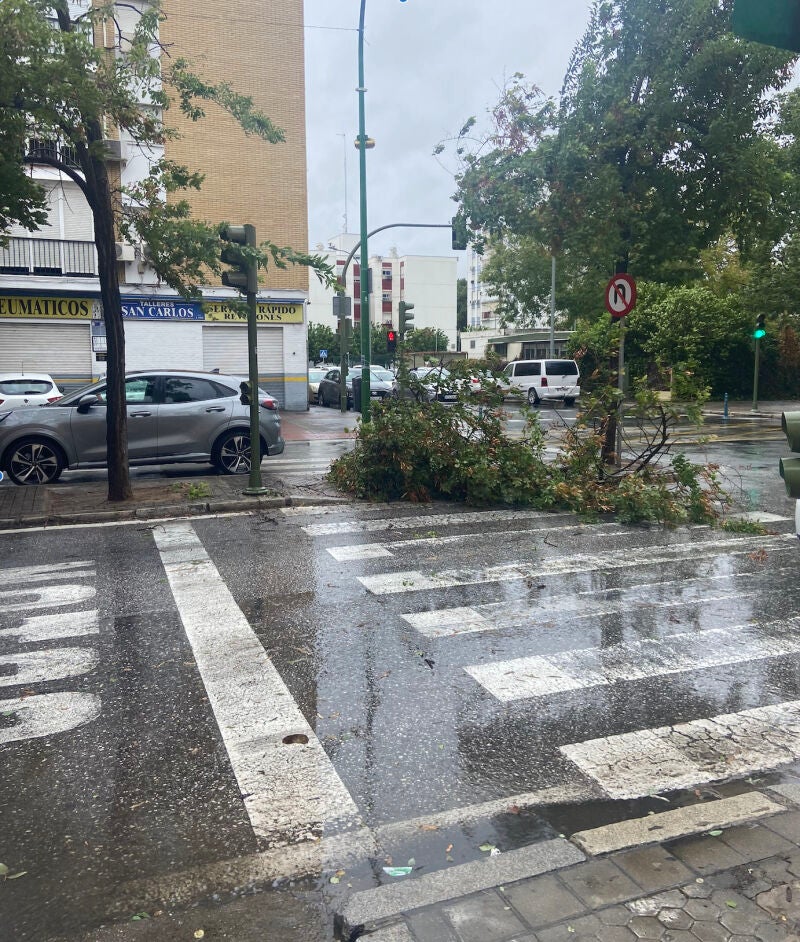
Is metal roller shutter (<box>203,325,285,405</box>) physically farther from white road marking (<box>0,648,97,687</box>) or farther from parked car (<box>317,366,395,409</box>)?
white road marking (<box>0,648,97,687</box>)

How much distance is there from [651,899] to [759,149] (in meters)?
12.0

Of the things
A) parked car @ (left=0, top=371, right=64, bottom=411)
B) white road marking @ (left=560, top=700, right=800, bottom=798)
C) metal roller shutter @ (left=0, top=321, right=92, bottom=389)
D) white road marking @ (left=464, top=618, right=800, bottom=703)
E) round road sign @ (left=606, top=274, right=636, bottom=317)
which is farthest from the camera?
metal roller shutter @ (left=0, top=321, right=92, bottom=389)

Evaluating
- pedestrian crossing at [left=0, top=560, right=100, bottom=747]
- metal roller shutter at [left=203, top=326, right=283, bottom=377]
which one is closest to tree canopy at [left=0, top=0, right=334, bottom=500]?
pedestrian crossing at [left=0, top=560, right=100, bottom=747]

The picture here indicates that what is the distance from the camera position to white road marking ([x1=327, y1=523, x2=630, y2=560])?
8047 mm

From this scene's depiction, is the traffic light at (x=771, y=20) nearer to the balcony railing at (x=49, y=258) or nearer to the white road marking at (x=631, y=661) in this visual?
the white road marking at (x=631, y=661)

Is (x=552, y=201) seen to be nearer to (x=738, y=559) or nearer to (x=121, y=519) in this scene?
(x=738, y=559)

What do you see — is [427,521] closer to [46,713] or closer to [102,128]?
[46,713]

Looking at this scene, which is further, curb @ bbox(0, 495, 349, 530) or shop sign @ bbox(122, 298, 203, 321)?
shop sign @ bbox(122, 298, 203, 321)

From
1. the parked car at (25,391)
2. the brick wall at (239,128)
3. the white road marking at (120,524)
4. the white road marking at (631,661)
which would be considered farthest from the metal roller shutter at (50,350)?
the white road marking at (631,661)

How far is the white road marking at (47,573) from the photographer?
7.19 metres

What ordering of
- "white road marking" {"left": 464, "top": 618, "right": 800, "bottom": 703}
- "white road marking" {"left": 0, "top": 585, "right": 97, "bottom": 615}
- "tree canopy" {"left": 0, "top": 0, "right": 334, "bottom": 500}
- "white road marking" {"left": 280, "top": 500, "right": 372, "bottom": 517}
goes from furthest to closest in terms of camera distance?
1. "white road marking" {"left": 280, "top": 500, "right": 372, "bottom": 517}
2. "tree canopy" {"left": 0, "top": 0, "right": 334, "bottom": 500}
3. "white road marking" {"left": 0, "top": 585, "right": 97, "bottom": 615}
4. "white road marking" {"left": 464, "top": 618, "right": 800, "bottom": 703}

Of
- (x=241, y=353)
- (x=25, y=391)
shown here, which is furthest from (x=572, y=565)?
(x=241, y=353)

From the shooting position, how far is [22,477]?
11.9m

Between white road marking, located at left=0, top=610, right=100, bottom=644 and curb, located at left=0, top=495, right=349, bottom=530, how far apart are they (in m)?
3.59
